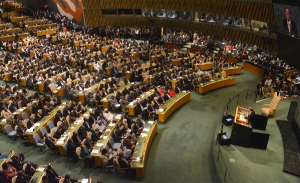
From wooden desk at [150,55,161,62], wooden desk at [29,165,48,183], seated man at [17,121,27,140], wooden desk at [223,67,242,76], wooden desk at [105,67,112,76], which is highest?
wooden desk at [150,55,161,62]

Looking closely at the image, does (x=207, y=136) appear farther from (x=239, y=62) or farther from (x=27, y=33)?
(x=27, y=33)

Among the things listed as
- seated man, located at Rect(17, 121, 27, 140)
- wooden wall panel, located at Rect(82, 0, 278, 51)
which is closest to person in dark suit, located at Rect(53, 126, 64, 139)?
seated man, located at Rect(17, 121, 27, 140)

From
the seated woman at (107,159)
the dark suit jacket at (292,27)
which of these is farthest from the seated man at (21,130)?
the dark suit jacket at (292,27)

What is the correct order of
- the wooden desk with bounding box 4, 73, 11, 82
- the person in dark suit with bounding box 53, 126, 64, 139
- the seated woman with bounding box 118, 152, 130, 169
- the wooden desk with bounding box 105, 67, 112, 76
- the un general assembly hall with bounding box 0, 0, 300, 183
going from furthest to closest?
the wooden desk with bounding box 105, 67, 112, 76
the wooden desk with bounding box 4, 73, 11, 82
the person in dark suit with bounding box 53, 126, 64, 139
the un general assembly hall with bounding box 0, 0, 300, 183
the seated woman with bounding box 118, 152, 130, 169

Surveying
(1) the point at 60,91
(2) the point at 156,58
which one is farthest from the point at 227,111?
(1) the point at 60,91

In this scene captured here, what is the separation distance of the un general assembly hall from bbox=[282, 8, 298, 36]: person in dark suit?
66mm

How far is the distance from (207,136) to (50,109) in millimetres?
7491

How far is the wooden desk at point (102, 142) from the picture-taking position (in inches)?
348

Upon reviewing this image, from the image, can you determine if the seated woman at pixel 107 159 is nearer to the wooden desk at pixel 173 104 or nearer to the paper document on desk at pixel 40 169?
the paper document on desk at pixel 40 169

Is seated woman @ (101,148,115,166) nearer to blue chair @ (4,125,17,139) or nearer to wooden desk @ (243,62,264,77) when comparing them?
blue chair @ (4,125,17,139)

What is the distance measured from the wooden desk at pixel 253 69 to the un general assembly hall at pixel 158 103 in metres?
0.08

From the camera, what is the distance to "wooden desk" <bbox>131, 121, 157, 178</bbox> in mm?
8414

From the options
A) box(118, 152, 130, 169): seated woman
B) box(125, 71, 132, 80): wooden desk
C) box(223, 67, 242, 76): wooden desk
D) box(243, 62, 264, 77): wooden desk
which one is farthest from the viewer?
box(243, 62, 264, 77): wooden desk

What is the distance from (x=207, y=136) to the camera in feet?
35.3
